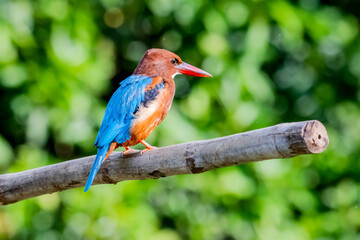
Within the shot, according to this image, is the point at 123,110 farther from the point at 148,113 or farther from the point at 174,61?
the point at 174,61

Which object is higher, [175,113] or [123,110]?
[123,110]

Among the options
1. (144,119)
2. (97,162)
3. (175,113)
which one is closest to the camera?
(97,162)

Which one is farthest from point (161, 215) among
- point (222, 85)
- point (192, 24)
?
point (192, 24)

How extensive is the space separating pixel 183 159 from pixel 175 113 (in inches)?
60.8

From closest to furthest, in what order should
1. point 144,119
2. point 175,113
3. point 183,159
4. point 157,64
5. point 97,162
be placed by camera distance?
1. point 183,159
2. point 97,162
3. point 144,119
4. point 157,64
5. point 175,113

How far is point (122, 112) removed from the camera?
2059 millimetres

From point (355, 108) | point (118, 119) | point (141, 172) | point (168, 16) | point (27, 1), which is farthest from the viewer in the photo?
point (355, 108)

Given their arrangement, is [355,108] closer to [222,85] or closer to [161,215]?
[222,85]

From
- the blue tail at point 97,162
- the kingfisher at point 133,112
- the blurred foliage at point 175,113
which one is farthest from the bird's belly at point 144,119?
the blurred foliage at point 175,113

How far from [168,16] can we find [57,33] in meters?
0.69

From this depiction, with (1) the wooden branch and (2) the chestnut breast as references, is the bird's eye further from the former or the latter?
(1) the wooden branch

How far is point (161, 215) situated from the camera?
3.49 metres

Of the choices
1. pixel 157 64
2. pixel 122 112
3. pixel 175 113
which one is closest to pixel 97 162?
pixel 122 112

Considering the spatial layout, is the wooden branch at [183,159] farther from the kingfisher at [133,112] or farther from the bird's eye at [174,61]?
the bird's eye at [174,61]
